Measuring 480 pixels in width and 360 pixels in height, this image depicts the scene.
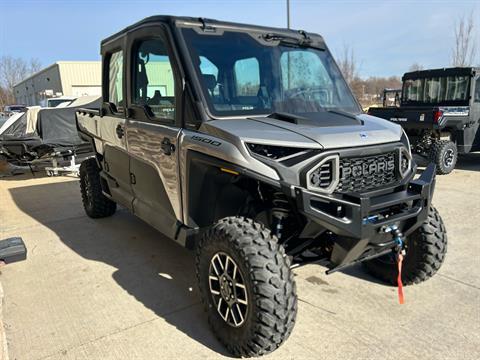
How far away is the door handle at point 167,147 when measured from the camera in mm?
3395

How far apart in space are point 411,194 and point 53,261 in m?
3.74

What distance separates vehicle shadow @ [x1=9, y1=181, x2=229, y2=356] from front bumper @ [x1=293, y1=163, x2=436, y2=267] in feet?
3.73

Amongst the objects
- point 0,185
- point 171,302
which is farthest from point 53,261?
point 0,185

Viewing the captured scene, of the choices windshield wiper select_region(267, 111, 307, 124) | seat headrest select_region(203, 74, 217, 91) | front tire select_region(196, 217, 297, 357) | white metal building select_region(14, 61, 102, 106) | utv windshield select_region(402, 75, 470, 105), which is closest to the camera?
front tire select_region(196, 217, 297, 357)

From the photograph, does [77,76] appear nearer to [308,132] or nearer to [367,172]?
[308,132]

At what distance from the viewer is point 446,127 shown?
9.75 m

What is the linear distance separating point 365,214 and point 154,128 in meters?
1.93

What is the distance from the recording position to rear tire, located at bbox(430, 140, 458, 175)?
9.24 meters

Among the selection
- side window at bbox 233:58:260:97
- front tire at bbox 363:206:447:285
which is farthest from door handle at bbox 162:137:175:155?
front tire at bbox 363:206:447:285

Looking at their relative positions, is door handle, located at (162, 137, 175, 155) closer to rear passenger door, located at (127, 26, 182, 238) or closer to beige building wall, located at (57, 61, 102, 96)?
rear passenger door, located at (127, 26, 182, 238)

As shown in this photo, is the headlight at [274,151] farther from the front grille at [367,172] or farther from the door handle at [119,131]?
the door handle at [119,131]

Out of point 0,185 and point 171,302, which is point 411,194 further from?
point 0,185

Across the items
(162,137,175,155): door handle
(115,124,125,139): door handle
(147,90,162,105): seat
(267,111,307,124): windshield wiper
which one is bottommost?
(162,137,175,155): door handle

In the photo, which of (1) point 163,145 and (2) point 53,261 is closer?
(1) point 163,145
